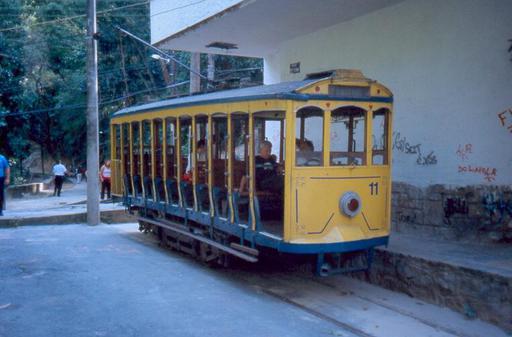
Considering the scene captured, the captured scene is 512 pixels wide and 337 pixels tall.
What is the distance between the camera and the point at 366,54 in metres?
11.0

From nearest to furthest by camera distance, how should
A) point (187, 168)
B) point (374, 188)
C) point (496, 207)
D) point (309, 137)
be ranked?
point (374, 188) → point (496, 207) → point (309, 137) → point (187, 168)

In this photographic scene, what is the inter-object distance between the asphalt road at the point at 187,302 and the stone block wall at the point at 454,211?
1826 mm

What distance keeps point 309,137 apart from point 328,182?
60.6 inches

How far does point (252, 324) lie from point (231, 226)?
7.44 feet

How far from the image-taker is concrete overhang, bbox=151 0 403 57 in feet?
35.0

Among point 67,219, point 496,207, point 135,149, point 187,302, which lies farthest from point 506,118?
point 67,219

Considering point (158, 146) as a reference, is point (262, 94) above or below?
above

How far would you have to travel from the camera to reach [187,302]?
724 centimetres

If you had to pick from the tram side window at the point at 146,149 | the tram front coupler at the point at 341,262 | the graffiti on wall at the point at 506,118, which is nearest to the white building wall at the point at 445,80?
the graffiti on wall at the point at 506,118

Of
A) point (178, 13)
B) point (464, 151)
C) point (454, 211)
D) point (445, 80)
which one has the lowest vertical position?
point (454, 211)

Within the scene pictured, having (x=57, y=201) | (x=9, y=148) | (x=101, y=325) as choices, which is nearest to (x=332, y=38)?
(x=101, y=325)

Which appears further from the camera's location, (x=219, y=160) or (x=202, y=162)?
(x=202, y=162)

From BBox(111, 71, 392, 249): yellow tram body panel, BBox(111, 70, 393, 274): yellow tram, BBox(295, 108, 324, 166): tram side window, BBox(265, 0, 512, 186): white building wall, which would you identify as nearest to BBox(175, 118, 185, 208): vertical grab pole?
BBox(111, 70, 393, 274): yellow tram

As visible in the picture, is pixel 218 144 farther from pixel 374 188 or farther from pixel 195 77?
pixel 195 77
